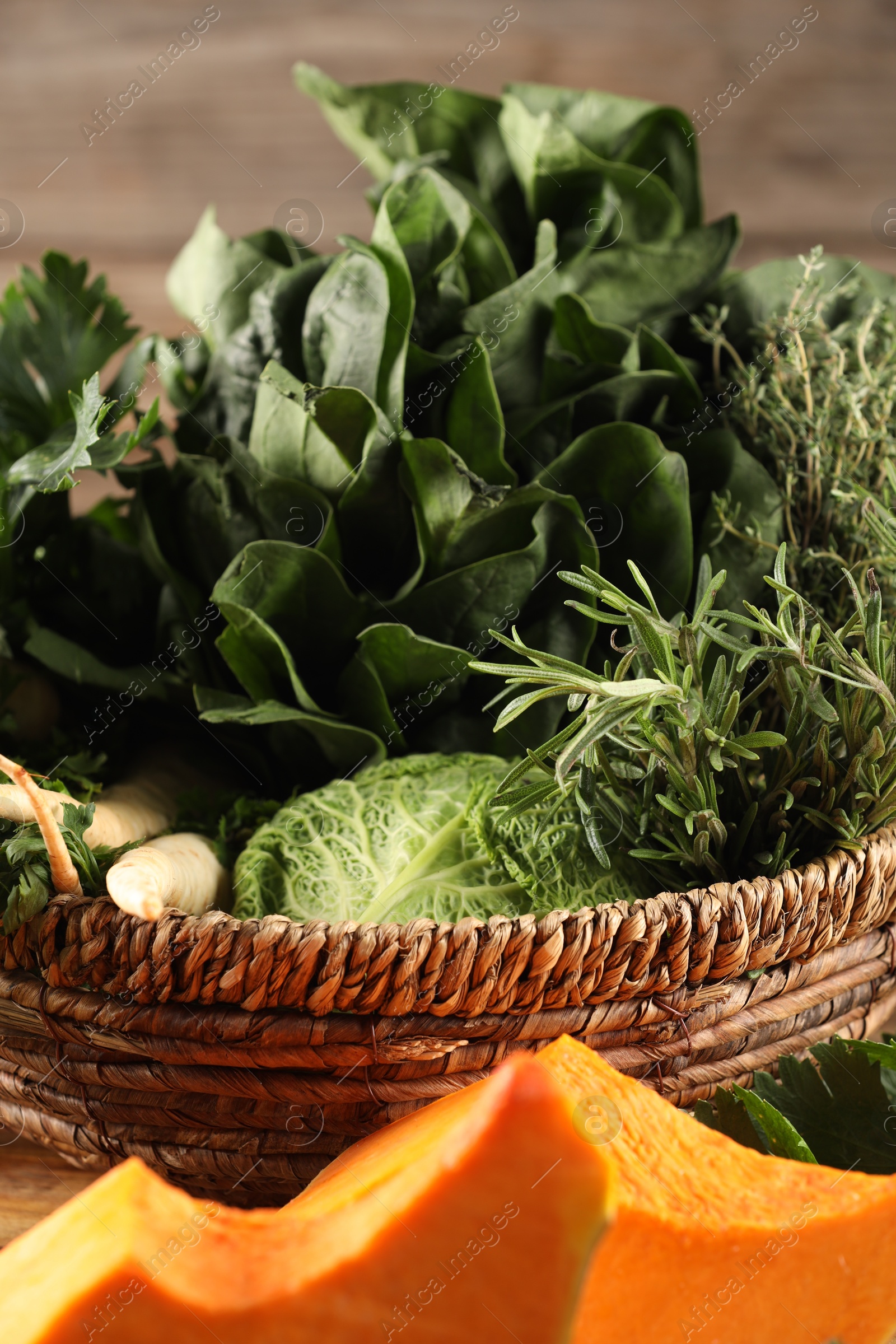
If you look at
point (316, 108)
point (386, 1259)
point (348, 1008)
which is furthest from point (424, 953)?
point (316, 108)

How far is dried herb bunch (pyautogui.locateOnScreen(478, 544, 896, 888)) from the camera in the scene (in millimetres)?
565

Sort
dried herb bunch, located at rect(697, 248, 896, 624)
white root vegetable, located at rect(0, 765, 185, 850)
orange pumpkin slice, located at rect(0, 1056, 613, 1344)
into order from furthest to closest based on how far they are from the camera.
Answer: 1. dried herb bunch, located at rect(697, 248, 896, 624)
2. white root vegetable, located at rect(0, 765, 185, 850)
3. orange pumpkin slice, located at rect(0, 1056, 613, 1344)

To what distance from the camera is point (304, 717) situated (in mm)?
812

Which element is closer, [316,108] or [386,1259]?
[386,1259]

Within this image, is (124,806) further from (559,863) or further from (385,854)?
(559,863)

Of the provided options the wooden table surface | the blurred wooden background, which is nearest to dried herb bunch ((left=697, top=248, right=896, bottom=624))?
the wooden table surface

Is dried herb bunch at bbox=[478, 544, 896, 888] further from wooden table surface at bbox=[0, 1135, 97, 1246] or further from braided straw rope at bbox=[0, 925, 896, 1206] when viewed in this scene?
wooden table surface at bbox=[0, 1135, 97, 1246]

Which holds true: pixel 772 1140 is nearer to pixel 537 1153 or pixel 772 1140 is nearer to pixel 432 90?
pixel 537 1153

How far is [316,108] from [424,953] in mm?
1605

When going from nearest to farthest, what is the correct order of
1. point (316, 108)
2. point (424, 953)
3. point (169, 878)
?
1. point (424, 953)
2. point (169, 878)
3. point (316, 108)

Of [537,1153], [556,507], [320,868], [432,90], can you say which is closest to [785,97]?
[432,90]

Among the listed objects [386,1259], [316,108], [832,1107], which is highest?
[316,108]

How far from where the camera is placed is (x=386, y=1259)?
16.2 inches

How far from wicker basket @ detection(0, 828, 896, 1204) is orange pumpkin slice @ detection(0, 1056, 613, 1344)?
119 mm
